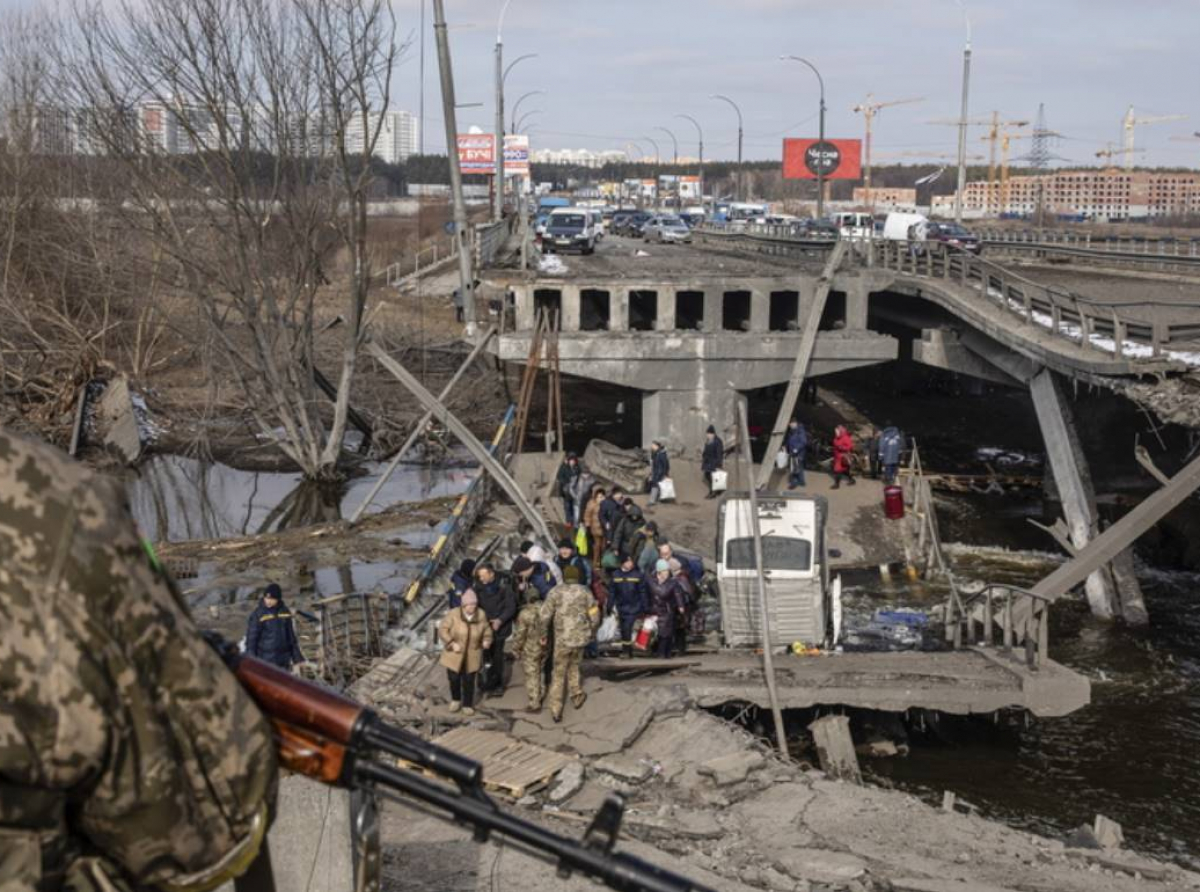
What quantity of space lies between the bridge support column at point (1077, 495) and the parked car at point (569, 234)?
1280 inches

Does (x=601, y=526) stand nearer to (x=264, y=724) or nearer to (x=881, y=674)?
(x=881, y=674)

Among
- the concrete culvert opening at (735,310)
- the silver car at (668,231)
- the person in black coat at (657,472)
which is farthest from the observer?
the silver car at (668,231)

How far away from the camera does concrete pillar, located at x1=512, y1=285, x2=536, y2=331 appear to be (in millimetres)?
36812

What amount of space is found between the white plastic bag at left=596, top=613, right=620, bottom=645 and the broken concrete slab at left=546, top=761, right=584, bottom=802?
473 cm

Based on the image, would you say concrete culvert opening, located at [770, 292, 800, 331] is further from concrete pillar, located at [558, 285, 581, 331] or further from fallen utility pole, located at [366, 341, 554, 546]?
fallen utility pole, located at [366, 341, 554, 546]

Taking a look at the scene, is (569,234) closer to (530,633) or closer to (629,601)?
(629,601)

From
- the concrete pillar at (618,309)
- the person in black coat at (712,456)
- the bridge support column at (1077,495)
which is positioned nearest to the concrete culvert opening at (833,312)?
the concrete pillar at (618,309)

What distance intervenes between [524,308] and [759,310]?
6.80 m

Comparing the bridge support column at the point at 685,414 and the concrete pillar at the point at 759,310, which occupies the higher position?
the concrete pillar at the point at 759,310

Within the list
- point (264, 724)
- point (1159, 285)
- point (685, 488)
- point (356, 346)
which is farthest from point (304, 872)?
point (1159, 285)

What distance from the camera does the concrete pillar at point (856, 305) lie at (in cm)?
3841

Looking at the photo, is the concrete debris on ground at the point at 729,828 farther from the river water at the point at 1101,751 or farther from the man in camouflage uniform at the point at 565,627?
the river water at the point at 1101,751

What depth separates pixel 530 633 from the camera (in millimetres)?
14148

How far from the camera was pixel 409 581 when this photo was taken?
25.0 meters
